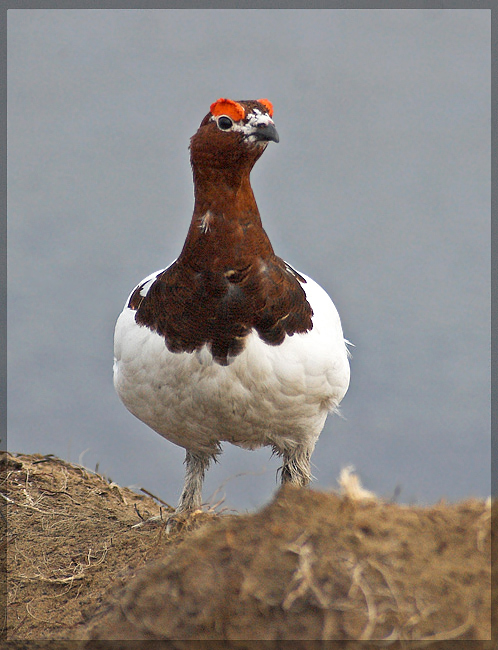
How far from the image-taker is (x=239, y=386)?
12.5ft

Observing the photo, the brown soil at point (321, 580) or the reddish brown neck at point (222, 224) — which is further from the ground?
the reddish brown neck at point (222, 224)

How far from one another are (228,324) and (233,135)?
2.71ft

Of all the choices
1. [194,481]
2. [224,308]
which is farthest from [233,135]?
[194,481]

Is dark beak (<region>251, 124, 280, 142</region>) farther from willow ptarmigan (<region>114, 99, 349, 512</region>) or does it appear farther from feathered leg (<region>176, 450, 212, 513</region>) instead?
feathered leg (<region>176, 450, 212, 513</region>)

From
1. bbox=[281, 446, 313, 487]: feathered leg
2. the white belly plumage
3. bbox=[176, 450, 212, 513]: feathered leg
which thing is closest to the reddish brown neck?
the white belly plumage

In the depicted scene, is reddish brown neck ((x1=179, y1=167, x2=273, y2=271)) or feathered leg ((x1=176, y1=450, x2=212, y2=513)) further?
feathered leg ((x1=176, y1=450, x2=212, y2=513))

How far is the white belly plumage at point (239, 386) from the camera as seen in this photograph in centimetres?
382

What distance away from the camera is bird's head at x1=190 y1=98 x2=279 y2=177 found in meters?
3.65

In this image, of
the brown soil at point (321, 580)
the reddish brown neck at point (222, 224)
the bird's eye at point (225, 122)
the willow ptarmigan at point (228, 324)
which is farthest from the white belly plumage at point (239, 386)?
the brown soil at point (321, 580)

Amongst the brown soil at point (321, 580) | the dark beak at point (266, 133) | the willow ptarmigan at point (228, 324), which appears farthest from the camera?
the willow ptarmigan at point (228, 324)

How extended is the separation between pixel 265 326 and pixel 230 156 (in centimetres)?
77

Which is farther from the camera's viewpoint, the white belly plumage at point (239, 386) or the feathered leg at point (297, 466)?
the feathered leg at point (297, 466)

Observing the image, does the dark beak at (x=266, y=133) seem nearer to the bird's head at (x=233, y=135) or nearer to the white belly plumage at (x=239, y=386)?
the bird's head at (x=233, y=135)

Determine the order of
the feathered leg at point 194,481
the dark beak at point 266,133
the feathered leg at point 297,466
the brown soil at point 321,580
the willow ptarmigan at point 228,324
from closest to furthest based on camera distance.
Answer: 1. the brown soil at point 321,580
2. the dark beak at point 266,133
3. the willow ptarmigan at point 228,324
4. the feathered leg at point 297,466
5. the feathered leg at point 194,481
